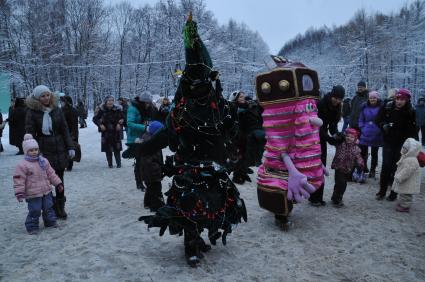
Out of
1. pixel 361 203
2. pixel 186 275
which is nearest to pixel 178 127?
pixel 186 275

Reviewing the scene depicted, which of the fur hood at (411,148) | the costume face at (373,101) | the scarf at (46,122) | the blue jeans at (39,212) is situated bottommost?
the blue jeans at (39,212)

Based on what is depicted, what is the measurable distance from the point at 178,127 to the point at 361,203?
3823 millimetres

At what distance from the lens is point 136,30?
38.2 metres

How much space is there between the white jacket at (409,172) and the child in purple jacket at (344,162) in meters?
0.57

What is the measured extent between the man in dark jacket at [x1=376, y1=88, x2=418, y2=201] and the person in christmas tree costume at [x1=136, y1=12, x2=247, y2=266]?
3.51 m

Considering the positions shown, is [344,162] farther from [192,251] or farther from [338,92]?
[192,251]

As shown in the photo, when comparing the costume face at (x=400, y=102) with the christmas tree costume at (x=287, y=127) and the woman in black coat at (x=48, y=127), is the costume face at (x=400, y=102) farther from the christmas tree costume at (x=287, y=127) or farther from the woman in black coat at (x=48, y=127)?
the woman in black coat at (x=48, y=127)

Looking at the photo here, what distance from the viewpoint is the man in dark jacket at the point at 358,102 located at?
26.5 ft

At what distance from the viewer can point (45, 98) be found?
4.59 metres

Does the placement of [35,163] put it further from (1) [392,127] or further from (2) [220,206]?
(1) [392,127]

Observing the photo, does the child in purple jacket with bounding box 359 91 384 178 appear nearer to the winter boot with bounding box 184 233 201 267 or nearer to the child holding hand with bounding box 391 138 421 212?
the child holding hand with bounding box 391 138 421 212

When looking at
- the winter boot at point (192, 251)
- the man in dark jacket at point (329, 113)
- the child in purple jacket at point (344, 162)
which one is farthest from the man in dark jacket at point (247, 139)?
the child in purple jacket at point (344, 162)

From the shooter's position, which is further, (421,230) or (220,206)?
(421,230)

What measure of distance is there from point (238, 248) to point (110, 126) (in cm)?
595
